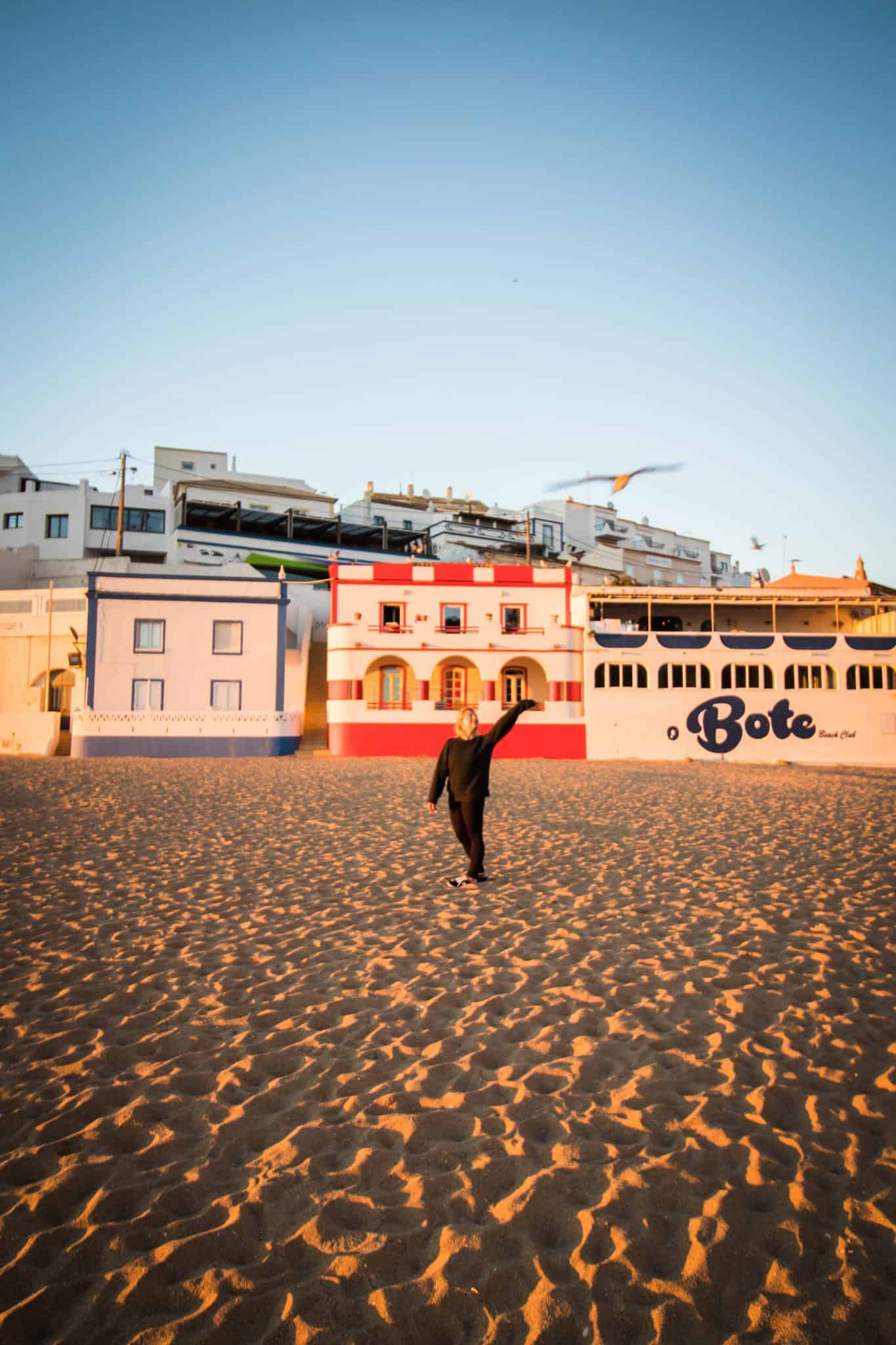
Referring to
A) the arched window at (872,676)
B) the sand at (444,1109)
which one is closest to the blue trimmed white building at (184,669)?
the sand at (444,1109)

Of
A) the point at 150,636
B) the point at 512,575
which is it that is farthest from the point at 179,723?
the point at 512,575

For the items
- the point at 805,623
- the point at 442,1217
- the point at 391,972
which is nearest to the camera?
the point at 442,1217

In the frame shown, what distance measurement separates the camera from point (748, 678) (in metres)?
29.3

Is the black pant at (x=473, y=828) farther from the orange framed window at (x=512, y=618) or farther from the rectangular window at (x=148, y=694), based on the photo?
the rectangular window at (x=148, y=694)

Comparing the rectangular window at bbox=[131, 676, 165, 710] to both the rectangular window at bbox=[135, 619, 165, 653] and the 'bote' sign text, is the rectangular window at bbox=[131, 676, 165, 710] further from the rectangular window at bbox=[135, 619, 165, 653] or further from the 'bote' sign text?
the 'bote' sign text

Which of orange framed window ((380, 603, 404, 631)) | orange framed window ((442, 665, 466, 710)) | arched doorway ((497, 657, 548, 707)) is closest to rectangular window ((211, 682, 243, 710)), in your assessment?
orange framed window ((380, 603, 404, 631))

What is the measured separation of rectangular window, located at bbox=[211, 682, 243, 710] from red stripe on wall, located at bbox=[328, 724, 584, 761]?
3589 millimetres

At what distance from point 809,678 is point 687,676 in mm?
4570

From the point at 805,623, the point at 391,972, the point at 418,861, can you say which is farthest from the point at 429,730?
the point at 391,972

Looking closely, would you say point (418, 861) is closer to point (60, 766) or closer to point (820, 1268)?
point (820, 1268)

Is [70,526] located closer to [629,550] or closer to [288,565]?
[288,565]

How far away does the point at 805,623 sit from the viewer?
3306 cm

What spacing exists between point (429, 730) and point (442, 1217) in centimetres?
2611

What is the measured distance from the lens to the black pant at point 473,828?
8.70 metres
